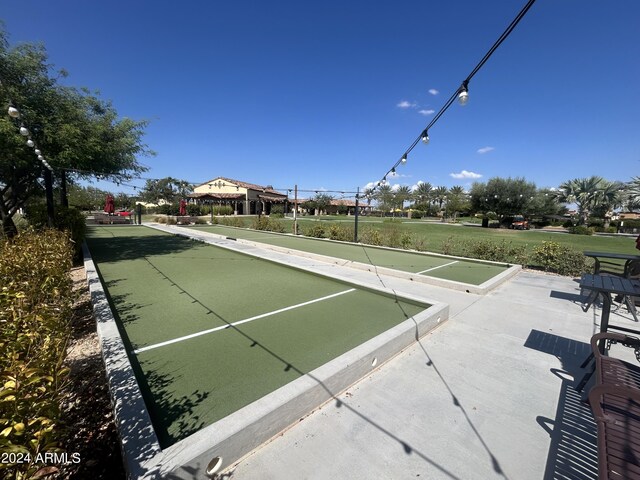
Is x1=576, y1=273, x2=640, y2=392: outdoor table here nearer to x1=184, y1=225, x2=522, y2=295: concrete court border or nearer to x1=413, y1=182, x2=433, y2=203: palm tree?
x1=184, y1=225, x2=522, y2=295: concrete court border

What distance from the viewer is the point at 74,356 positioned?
351 cm

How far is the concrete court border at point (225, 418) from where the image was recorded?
1.73 metres

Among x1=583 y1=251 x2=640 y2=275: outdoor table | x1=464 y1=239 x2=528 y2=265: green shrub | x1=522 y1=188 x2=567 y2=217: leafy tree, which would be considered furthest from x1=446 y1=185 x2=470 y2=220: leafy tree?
x1=583 y1=251 x2=640 y2=275: outdoor table

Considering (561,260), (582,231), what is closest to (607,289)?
(561,260)

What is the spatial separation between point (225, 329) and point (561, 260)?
31.0ft

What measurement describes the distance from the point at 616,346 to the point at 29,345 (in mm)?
6503

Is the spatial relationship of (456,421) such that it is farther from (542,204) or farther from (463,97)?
(542,204)

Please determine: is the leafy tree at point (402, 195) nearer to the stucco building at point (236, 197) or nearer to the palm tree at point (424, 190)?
the palm tree at point (424, 190)

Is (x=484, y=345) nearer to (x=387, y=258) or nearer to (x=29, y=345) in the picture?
(x=29, y=345)

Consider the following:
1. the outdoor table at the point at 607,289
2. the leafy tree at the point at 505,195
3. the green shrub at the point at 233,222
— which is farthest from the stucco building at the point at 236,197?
the outdoor table at the point at 607,289

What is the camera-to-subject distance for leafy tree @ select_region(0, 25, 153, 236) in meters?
7.44

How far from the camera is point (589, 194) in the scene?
4009 cm

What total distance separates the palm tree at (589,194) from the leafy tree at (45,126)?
2125 inches

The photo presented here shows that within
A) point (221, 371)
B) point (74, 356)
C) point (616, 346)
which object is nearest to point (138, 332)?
point (74, 356)
